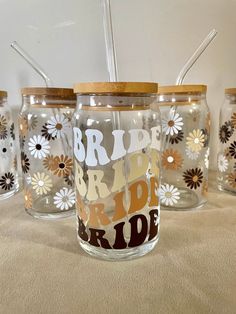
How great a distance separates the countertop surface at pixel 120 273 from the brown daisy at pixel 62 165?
0.30 ft

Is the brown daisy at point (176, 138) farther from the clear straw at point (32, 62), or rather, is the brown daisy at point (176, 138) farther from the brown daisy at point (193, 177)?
the clear straw at point (32, 62)

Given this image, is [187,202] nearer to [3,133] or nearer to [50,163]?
[50,163]

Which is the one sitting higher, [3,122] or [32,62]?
[32,62]

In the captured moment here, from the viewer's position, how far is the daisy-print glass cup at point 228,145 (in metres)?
0.66

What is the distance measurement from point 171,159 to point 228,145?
0.14 metres

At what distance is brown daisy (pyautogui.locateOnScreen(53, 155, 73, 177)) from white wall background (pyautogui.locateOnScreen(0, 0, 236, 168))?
22 centimetres

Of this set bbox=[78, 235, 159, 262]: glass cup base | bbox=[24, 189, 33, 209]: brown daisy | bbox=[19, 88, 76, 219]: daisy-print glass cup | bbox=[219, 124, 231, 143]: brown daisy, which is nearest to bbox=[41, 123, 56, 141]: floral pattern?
bbox=[19, 88, 76, 219]: daisy-print glass cup

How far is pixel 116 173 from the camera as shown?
43cm

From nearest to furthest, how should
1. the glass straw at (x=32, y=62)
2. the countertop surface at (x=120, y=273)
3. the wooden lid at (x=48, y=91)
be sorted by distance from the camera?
the countertop surface at (x=120, y=273) < the wooden lid at (x=48, y=91) < the glass straw at (x=32, y=62)

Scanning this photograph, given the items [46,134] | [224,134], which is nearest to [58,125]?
[46,134]

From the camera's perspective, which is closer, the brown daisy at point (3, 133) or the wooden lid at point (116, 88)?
the wooden lid at point (116, 88)

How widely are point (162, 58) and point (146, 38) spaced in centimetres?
A: 6

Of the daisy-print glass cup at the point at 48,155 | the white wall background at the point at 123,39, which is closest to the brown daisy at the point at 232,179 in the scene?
the white wall background at the point at 123,39

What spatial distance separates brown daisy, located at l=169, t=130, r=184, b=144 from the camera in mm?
609
